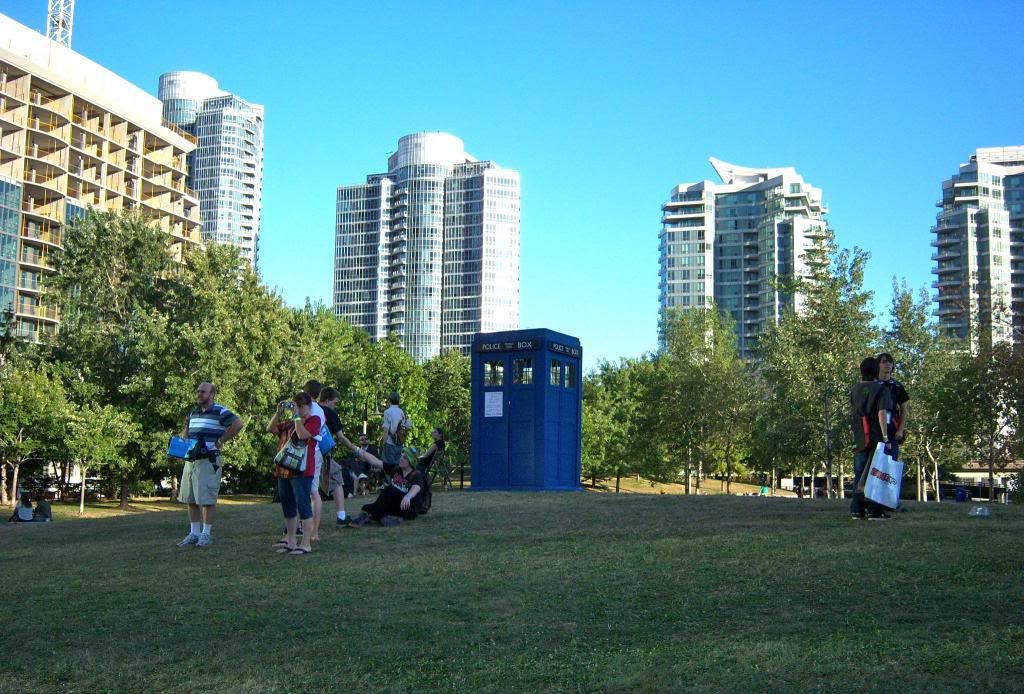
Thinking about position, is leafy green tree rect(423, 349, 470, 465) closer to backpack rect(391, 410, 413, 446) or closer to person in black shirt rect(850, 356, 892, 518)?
backpack rect(391, 410, 413, 446)

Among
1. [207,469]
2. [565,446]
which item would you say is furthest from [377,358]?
[207,469]

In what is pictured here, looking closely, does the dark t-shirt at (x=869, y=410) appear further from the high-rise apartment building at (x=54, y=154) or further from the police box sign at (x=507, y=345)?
the high-rise apartment building at (x=54, y=154)

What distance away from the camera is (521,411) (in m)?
24.6

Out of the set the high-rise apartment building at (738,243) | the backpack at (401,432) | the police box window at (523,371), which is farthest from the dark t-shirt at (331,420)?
the high-rise apartment building at (738,243)

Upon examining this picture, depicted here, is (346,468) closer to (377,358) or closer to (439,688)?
(439,688)

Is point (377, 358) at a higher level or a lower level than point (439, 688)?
higher

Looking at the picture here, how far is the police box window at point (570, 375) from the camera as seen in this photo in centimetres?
2553

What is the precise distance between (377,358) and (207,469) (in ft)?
160

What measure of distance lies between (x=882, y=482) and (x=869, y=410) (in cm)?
86

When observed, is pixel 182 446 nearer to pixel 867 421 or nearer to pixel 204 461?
pixel 204 461

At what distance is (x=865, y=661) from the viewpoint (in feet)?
18.0

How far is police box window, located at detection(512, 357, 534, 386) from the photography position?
80.7ft

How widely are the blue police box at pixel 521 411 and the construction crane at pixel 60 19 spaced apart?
324 feet

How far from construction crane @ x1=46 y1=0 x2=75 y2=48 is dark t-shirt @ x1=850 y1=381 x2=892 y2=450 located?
11174 centimetres
